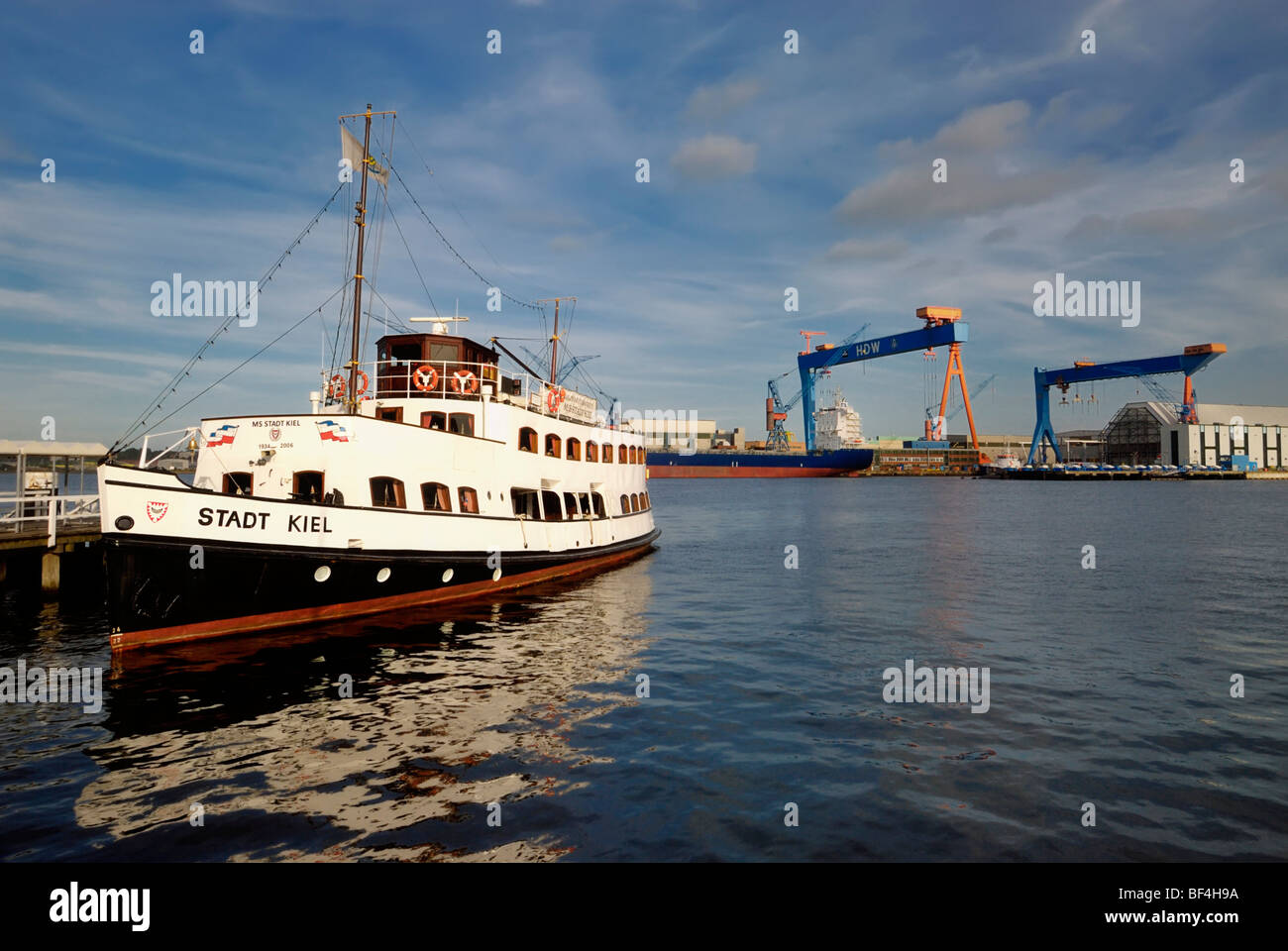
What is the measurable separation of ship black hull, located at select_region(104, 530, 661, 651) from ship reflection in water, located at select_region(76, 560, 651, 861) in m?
0.69

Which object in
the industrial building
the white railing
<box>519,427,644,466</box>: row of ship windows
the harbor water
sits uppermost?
the industrial building

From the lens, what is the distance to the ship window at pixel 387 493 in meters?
19.7

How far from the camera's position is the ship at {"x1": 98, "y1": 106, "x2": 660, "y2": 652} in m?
15.9

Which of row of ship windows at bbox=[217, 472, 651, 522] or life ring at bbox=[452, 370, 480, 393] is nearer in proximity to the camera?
row of ship windows at bbox=[217, 472, 651, 522]

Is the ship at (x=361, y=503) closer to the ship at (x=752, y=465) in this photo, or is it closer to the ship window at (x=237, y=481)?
the ship window at (x=237, y=481)

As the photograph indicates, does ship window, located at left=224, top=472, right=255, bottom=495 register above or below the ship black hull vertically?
above

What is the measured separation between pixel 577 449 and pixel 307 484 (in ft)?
39.0

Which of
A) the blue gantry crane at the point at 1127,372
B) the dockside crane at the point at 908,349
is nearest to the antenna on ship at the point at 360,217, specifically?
the dockside crane at the point at 908,349

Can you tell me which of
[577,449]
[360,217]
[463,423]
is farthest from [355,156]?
[577,449]

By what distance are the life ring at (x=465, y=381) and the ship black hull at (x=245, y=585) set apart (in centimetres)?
557

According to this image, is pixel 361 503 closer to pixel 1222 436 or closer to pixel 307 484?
pixel 307 484

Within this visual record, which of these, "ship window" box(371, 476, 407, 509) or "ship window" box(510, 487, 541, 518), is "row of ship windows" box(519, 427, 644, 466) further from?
"ship window" box(371, 476, 407, 509)

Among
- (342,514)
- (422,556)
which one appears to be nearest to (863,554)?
(422,556)

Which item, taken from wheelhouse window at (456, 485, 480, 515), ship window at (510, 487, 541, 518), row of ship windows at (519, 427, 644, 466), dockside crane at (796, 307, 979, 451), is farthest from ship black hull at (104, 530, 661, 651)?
dockside crane at (796, 307, 979, 451)
